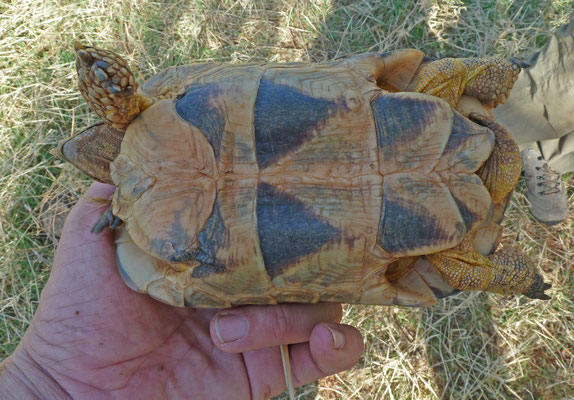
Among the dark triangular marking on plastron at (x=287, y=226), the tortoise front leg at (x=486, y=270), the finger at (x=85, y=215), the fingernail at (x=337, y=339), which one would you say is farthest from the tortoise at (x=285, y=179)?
the finger at (x=85, y=215)

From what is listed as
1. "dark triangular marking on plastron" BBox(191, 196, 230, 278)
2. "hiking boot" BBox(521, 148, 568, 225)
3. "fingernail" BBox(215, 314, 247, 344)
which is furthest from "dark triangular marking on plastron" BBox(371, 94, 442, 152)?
"hiking boot" BBox(521, 148, 568, 225)

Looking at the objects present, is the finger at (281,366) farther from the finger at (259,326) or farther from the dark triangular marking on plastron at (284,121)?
the dark triangular marking on plastron at (284,121)

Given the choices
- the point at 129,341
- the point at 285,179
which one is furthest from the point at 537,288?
the point at 129,341

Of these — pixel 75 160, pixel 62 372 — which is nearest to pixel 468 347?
pixel 62 372

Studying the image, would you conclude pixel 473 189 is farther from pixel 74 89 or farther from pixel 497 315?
pixel 74 89

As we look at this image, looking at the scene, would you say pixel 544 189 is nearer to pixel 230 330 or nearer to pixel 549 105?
pixel 549 105

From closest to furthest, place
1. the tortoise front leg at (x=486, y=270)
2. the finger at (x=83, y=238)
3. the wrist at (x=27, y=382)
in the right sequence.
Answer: the tortoise front leg at (x=486, y=270), the wrist at (x=27, y=382), the finger at (x=83, y=238)

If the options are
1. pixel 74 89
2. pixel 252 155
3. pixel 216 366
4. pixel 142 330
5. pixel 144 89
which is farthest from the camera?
pixel 74 89
